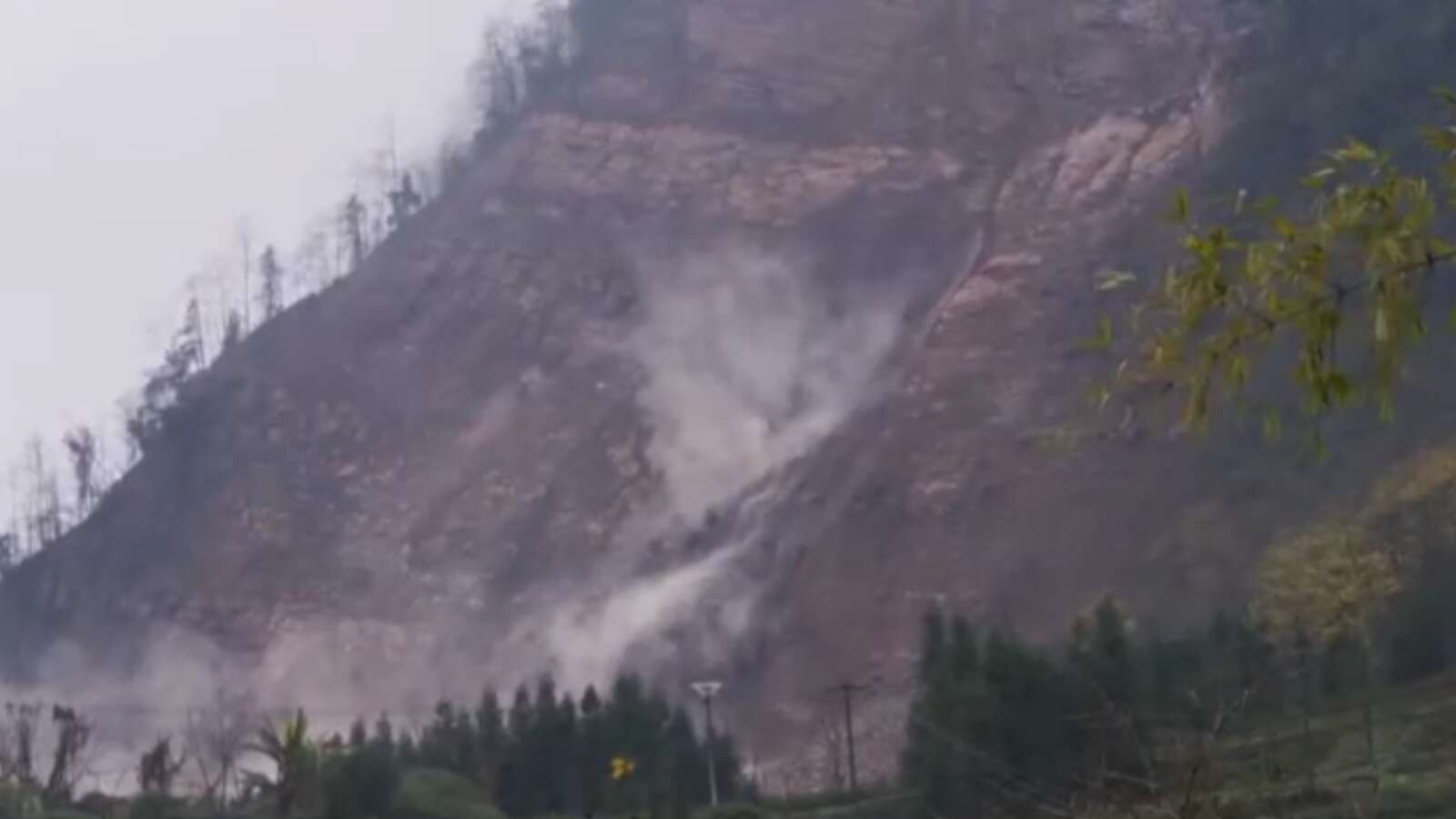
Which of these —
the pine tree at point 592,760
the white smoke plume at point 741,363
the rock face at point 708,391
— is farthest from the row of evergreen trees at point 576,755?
the white smoke plume at point 741,363

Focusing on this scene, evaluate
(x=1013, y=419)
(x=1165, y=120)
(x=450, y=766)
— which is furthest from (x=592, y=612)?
(x=1165, y=120)

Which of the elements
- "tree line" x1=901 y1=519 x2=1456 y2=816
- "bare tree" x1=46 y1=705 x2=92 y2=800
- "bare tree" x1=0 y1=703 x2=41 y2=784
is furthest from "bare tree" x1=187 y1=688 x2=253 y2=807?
"tree line" x1=901 y1=519 x2=1456 y2=816

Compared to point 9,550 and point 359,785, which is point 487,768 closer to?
point 359,785

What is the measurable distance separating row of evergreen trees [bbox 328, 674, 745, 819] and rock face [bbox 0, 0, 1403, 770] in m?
11.3

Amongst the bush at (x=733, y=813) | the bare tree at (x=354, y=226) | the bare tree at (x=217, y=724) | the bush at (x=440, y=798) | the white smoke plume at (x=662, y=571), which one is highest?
the bare tree at (x=354, y=226)

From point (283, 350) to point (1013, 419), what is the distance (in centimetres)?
2740

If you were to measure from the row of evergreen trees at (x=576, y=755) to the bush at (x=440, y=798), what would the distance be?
1.77m

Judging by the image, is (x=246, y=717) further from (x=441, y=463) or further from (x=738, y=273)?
(x=738, y=273)

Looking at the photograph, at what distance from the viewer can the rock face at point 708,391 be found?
199 ft

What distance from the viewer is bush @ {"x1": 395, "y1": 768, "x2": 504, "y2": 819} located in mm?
35406

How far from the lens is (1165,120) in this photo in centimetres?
6825

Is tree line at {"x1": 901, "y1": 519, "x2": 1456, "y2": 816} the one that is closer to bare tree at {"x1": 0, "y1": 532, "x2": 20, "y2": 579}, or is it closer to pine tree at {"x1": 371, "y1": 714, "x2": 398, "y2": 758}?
pine tree at {"x1": 371, "y1": 714, "x2": 398, "y2": 758}

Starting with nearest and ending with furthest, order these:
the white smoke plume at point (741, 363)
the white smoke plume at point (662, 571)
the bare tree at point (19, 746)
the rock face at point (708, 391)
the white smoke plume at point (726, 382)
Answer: the bare tree at point (19, 746) → the rock face at point (708, 391) → the white smoke plume at point (662, 571) → the white smoke plume at point (726, 382) → the white smoke plume at point (741, 363)

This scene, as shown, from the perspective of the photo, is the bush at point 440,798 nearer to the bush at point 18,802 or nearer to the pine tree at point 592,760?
the pine tree at point 592,760
